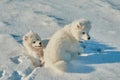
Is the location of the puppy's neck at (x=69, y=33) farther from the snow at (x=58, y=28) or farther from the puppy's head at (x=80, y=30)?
the snow at (x=58, y=28)

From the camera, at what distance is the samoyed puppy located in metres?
6.02

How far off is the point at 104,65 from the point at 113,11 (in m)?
4.20

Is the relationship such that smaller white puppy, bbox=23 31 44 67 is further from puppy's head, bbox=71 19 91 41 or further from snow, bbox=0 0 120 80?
puppy's head, bbox=71 19 91 41

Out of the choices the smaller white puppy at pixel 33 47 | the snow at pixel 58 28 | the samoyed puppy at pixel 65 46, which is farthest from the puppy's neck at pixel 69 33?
the smaller white puppy at pixel 33 47

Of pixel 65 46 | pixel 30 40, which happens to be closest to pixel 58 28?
pixel 30 40

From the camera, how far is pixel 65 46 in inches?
247

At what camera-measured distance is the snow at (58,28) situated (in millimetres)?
5742

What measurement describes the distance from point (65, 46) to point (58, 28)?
2.16 metres

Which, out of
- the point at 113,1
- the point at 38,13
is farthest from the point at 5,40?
the point at 113,1

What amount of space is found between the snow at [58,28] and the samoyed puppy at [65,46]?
5.7 inches

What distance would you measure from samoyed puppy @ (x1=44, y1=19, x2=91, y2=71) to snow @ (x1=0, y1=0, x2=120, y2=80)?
14cm

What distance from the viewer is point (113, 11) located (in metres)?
10.1

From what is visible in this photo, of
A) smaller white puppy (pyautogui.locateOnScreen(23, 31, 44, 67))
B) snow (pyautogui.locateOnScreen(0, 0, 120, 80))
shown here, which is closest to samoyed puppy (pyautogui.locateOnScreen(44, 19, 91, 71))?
snow (pyautogui.locateOnScreen(0, 0, 120, 80))

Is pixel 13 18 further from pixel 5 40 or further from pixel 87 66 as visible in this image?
pixel 87 66
